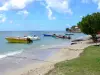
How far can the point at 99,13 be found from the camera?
59.0 m

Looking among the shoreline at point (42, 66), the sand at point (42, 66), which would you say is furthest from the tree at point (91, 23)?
the shoreline at point (42, 66)

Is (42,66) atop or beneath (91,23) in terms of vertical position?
beneath

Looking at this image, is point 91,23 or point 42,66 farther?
point 91,23

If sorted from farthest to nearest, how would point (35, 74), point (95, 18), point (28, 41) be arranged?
point (28, 41)
point (95, 18)
point (35, 74)

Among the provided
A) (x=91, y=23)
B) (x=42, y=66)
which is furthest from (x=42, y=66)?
(x=91, y=23)

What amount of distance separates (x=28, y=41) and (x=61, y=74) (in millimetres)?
61367

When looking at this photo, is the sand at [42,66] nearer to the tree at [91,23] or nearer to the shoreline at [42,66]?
the shoreline at [42,66]

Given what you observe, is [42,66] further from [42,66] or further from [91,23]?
[91,23]

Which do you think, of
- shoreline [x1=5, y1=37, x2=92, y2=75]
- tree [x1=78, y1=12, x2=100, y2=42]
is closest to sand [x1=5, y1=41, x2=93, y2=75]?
shoreline [x1=5, y1=37, x2=92, y2=75]

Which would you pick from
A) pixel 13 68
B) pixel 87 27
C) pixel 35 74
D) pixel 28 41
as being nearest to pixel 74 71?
pixel 35 74

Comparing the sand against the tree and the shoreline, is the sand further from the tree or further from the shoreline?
the tree

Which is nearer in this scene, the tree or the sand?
the sand

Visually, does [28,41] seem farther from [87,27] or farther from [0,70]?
[0,70]

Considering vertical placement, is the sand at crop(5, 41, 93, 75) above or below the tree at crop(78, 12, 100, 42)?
below
